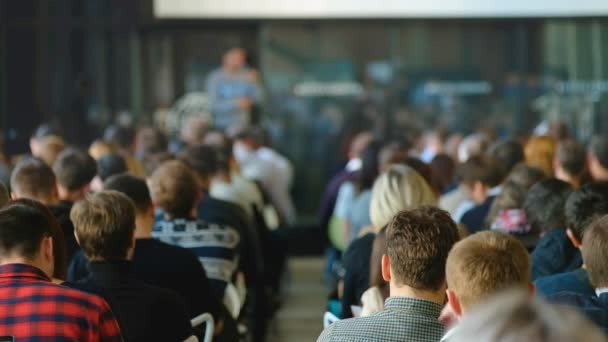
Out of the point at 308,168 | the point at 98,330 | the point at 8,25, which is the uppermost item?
the point at 8,25

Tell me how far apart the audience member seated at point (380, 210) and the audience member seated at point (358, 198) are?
1265mm

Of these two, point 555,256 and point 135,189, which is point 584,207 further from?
point 135,189

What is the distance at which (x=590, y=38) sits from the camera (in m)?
14.7

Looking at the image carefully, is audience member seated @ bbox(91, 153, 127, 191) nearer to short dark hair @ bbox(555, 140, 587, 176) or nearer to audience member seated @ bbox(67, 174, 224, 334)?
audience member seated @ bbox(67, 174, 224, 334)

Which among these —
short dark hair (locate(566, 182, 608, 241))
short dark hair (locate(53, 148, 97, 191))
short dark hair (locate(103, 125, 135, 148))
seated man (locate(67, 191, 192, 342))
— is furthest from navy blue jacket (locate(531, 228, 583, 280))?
short dark hair (locate(103, 125, 135, 148))

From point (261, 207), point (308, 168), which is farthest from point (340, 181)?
point (308, 168)

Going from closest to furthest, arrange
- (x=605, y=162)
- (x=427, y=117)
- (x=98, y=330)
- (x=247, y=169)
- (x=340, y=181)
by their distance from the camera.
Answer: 1. (x=98, y=330)
2. (x=605, y=162)
3. (x=340, y=181)
4. (x=247, y=169)
5. (x=427, y=117)

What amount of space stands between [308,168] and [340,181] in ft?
14.5

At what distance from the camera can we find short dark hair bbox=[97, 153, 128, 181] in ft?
24.3

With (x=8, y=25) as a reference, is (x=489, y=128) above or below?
below

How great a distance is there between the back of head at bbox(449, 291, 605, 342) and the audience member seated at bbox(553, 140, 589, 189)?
5.84m

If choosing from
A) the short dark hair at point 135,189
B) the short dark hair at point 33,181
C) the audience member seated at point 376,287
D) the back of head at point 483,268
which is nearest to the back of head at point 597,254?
the back of head at point 483,268

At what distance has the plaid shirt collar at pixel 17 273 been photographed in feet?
11.8

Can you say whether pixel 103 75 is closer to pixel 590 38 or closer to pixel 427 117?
pixel 427 117
